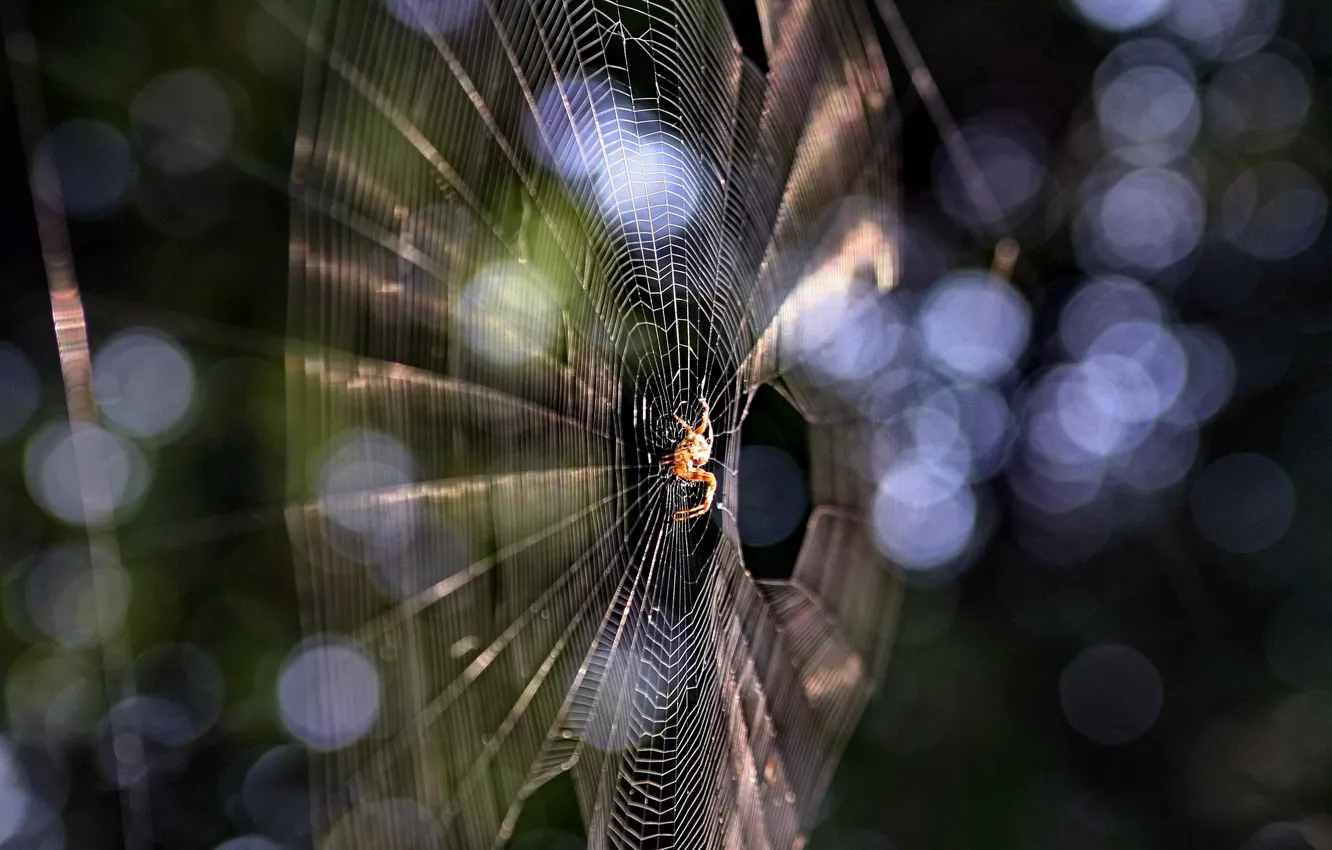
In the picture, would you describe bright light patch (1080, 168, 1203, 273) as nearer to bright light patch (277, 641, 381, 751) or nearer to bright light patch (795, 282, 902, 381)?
bright light patch (795, 282, 902, 381)

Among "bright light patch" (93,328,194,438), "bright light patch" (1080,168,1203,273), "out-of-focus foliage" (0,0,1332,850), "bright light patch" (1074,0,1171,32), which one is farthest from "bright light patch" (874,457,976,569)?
"bright light patch" (93,328,194,438)

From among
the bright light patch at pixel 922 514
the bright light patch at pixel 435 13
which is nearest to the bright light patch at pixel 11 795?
the bright light patch at pixel 435 13

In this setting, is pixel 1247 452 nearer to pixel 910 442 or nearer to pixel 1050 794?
pixel 910 442

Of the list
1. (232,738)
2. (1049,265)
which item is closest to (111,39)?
(232,738)

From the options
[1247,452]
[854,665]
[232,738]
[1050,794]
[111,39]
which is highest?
[111,39]

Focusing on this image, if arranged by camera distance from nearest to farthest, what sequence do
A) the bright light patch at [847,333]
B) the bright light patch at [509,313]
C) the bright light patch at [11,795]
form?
the bright light patch at [11,795] < the bright light patch at [509,313] < the bright light patch at [847,333]

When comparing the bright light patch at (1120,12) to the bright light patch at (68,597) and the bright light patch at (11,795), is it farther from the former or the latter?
the bright light patch at (11,795)
